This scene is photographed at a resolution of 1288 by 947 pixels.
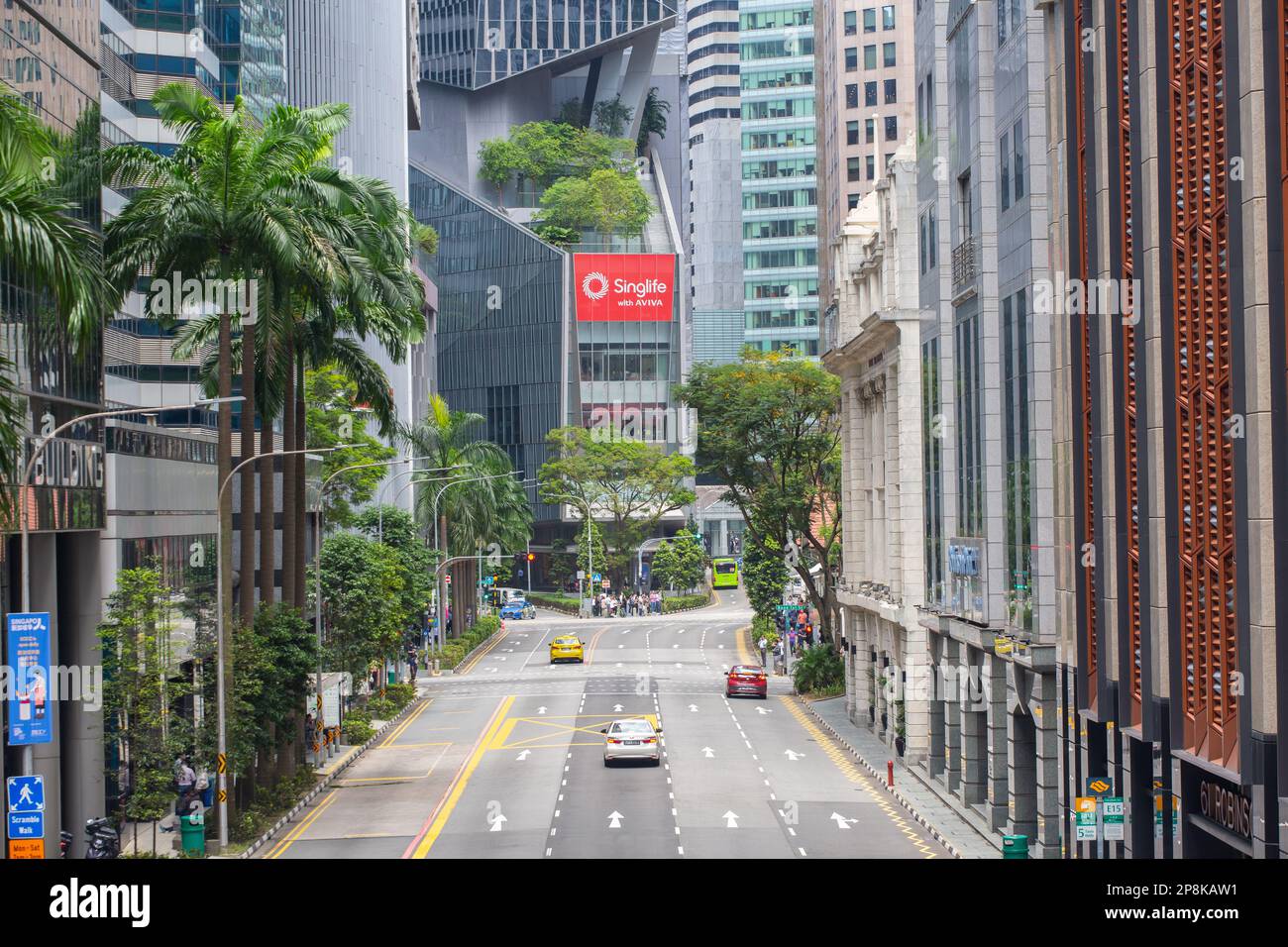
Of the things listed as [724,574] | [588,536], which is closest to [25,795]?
[588,536]

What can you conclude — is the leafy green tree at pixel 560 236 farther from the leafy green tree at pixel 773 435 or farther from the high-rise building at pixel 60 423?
the high-rise building at pixel 60 423

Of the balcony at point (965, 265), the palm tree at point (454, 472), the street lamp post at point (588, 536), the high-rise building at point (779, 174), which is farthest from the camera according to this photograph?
the high-rise building at point (779, 174)

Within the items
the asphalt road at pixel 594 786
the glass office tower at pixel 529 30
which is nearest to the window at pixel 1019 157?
the asphalt road at pixel 594 786

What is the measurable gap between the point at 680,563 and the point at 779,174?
190 ft

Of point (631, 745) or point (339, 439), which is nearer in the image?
point (631, 745)

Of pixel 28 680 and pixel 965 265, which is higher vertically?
pixel 965 265

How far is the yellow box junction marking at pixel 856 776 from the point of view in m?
38.8

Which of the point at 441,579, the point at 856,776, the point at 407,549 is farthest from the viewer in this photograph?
the point at 441,579

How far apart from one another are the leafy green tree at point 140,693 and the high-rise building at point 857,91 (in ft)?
306

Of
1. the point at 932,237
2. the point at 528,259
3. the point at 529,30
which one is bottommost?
the point at 932,237

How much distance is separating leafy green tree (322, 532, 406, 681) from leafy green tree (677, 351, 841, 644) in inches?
766

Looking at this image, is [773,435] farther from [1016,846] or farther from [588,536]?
[588,536]

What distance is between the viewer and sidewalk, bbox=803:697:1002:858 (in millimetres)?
37625

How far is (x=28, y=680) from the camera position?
2723 cm
